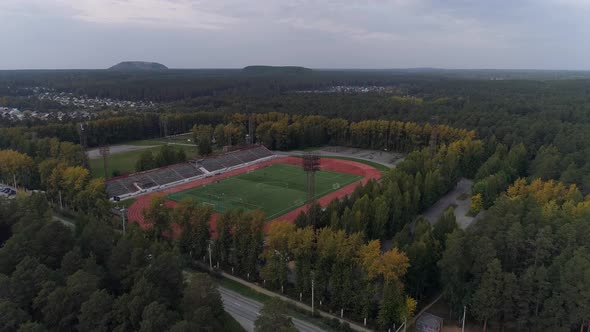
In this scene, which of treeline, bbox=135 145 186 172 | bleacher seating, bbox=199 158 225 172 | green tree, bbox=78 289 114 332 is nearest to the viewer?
green tree, bbox=78 289 114 332

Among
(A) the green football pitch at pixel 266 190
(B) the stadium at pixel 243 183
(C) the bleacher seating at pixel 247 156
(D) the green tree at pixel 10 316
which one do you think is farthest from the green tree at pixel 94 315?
(C) the bleacher seating at pixel 247 156

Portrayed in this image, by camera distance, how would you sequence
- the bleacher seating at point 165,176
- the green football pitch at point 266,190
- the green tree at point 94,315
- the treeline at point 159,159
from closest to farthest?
the green tree at point 94,315, the green football pitch at point 266,190, the bleacher seating at point 165,176, the treeline at point 159,159

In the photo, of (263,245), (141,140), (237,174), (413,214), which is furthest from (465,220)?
(141,140)

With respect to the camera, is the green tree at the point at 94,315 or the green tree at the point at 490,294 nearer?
the green tree at the point at 94,315

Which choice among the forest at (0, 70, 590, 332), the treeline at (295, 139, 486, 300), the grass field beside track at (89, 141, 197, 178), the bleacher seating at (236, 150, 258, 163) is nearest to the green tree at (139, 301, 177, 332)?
the forest at (0, 70, 590, 332)

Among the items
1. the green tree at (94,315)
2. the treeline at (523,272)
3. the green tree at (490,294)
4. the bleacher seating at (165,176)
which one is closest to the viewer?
the green tree at (94,315)

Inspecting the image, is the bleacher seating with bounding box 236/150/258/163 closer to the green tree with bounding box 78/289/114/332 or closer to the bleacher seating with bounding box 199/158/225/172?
the bleacher seating with bounding box 199/158/225/172

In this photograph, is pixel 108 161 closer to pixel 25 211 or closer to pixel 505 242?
pixel 25 211

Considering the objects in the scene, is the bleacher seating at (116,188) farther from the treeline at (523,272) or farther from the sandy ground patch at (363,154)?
the treeline at (523,272)
